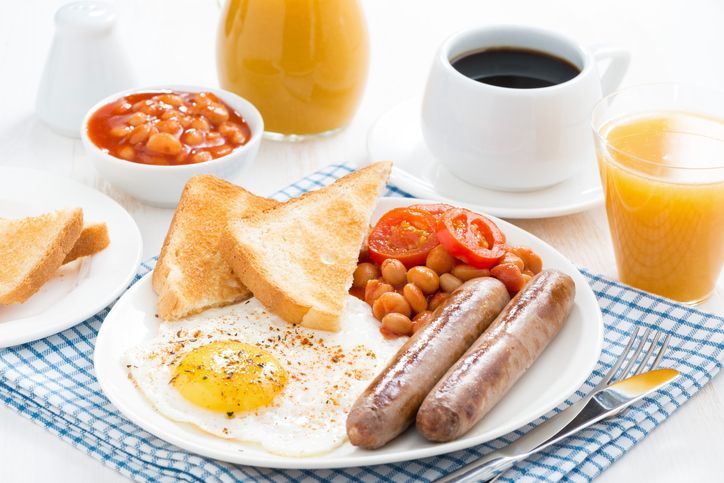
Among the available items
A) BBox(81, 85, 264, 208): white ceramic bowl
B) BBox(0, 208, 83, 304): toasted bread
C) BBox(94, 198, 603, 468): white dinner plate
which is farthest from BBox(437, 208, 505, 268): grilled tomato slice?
BBox(0, 208, 83, 304): toasted bread

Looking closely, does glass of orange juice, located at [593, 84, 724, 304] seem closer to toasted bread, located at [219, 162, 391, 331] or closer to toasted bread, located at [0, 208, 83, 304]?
toasted bread, located at [219, 162, 391, 331]

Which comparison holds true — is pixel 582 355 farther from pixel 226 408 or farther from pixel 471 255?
pixel 226 408

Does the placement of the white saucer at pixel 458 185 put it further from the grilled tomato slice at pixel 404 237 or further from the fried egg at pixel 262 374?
the fried egg at pixel 262 374

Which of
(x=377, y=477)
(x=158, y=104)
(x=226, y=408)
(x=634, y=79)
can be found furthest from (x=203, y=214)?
(x=634, y=79)

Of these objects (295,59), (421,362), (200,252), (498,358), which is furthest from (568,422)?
(295,59)

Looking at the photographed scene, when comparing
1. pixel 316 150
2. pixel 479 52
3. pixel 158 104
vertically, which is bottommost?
pixel 316 150

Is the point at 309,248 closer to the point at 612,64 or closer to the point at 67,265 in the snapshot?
the point at 67,265
